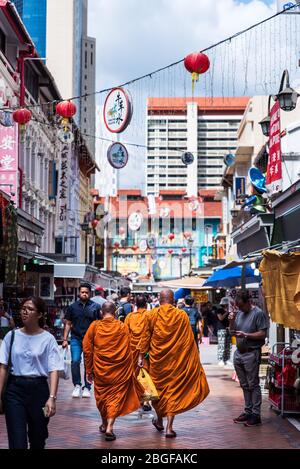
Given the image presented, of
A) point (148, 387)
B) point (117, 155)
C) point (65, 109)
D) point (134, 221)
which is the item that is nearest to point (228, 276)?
point (117, 155)

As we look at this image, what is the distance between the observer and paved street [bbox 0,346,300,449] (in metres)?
9.16

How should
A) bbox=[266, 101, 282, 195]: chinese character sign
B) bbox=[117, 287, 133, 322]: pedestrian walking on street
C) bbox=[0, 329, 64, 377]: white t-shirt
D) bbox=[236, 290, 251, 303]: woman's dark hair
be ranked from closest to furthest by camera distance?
bbox=[0, 329, 64, 377]: white t-shirt < bbox=[236, 290, 251, 303]: woman's dark hair < bbox=[117, 287, 133, 322]: pedestrian walking on street < bbox=[266, 101, 282, 195]: chinese character sign

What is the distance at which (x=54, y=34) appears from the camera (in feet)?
210

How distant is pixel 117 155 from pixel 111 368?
47.4 ft

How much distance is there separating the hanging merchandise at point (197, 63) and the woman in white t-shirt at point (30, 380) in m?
7.55

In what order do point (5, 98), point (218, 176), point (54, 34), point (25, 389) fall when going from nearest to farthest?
point (25, 389)
point (5, 98)
point (54, 34)
point (218, 176)

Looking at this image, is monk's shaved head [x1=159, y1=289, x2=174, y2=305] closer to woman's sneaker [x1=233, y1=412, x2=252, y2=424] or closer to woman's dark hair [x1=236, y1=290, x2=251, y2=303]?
woman's dark hair [x1=236, y1=290, x2=251, y2=303]

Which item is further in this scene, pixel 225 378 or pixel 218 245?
pixel 218 245

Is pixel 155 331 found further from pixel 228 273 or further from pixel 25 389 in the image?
pixel 228 273

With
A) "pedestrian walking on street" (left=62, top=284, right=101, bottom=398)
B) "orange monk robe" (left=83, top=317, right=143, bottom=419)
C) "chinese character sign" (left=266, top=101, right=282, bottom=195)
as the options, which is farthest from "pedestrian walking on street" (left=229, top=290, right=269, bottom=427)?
"chinese character sign" (left=266, top=101, right=282, bottom=195)

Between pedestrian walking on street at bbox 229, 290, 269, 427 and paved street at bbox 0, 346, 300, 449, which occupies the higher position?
pedestrian walking on street at bbox 229, 290, 269, 427

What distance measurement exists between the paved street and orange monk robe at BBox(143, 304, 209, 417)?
1.35 feet

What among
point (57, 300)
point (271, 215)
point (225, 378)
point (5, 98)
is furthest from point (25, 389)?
point (57, 300)

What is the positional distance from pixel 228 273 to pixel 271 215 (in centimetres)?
188
